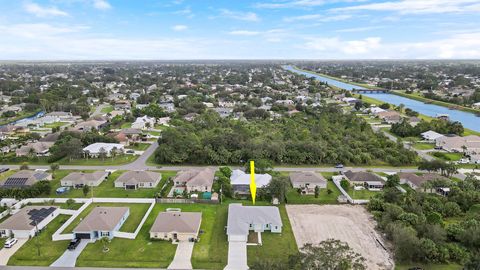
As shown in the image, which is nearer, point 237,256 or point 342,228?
point 237,256

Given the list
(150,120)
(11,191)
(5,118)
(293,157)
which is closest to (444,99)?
(293,157)

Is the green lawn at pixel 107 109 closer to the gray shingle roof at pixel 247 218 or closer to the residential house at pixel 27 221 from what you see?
the residential house at pixel 27 221

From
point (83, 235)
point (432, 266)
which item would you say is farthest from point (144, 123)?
point (432, 266)

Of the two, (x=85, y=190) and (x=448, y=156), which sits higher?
(x=85, y=190)

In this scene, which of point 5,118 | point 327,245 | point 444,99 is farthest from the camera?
point 444,99

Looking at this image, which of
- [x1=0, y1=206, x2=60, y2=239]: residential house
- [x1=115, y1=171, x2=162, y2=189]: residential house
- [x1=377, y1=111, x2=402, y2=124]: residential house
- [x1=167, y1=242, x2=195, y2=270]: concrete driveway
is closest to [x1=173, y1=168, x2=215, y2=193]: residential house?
[x1=115, y1=171, x2=162, y2=189]: residential house

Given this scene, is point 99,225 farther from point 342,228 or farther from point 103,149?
point 103,149

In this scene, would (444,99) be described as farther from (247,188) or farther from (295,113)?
(247,188)
